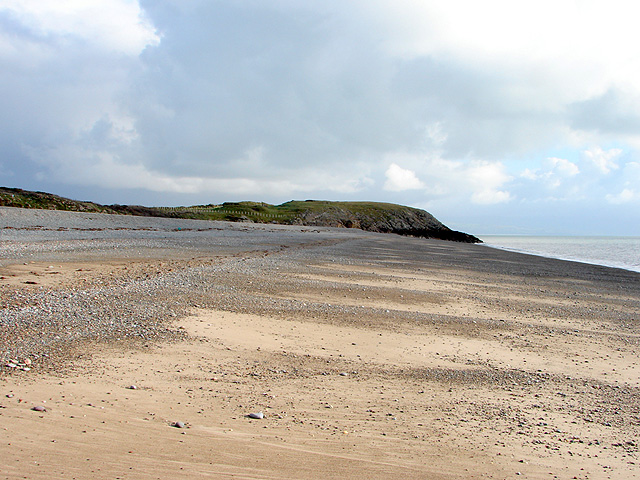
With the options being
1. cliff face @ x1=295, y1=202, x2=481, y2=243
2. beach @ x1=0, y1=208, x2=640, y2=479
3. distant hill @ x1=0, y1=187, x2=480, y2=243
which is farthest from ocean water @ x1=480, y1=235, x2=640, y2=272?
beach @ x1=0, y1=208, x2=640, y2=479

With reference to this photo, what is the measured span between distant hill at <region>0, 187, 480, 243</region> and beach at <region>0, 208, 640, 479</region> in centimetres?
4866

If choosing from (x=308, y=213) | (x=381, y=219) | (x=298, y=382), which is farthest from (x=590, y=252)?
(x=298, y=382)

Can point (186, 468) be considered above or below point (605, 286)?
below

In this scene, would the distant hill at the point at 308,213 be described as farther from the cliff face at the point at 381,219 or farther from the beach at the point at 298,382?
the beach at the point at 298,382

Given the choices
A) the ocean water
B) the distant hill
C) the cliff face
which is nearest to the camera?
the ocean water

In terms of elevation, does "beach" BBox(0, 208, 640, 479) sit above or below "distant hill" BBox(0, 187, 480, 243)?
below

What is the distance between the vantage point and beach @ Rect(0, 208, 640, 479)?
15.1 feet

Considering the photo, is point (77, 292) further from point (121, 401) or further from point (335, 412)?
point (335, 412)

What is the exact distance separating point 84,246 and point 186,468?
19.4 meters

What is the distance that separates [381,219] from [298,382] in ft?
352

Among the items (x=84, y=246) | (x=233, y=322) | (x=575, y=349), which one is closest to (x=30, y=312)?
(x=233, y=322)

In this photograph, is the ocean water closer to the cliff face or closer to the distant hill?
the cliff face

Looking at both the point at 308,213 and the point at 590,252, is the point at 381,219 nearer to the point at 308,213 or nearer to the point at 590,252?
the point at 308,213

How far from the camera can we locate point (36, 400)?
5320mm
